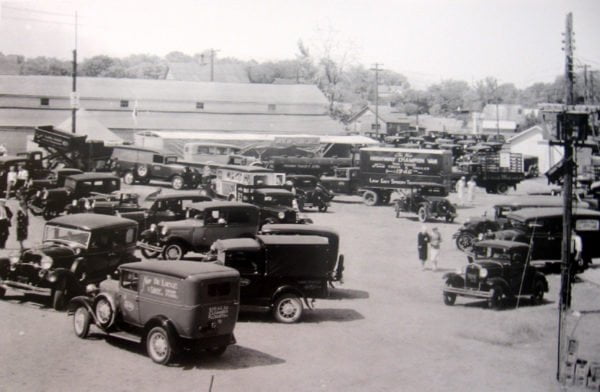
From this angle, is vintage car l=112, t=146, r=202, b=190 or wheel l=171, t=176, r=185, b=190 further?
vintage car l=112, t=146, r=202, b=190

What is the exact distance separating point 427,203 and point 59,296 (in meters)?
18.9

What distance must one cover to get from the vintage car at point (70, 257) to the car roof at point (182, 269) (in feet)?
9.65

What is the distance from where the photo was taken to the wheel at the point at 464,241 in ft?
79.6

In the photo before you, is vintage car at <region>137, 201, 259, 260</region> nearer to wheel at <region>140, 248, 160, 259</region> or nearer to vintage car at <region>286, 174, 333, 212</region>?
wheel at <region>140, 248, 160, 259</region>

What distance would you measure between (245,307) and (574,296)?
9.18 metres

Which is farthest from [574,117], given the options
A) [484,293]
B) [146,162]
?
[146,162]

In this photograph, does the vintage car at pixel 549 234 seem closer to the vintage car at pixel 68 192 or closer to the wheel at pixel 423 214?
the wheel at pixel 423 214

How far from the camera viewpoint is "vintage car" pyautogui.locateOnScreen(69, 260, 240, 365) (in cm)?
1203

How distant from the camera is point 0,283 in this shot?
15461 mm

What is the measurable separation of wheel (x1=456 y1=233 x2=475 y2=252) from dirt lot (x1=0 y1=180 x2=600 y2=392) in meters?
5.59

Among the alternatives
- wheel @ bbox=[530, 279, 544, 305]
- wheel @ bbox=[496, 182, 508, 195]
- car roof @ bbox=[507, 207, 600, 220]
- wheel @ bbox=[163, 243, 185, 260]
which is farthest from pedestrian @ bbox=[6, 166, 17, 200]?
wheel @ bbox=[496, 182, 508, 195]

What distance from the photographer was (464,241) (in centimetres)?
2445

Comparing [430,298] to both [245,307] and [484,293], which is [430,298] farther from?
[245,307]

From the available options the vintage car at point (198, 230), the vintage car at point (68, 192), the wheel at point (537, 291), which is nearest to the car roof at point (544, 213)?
the wheel at point (537, 291)
